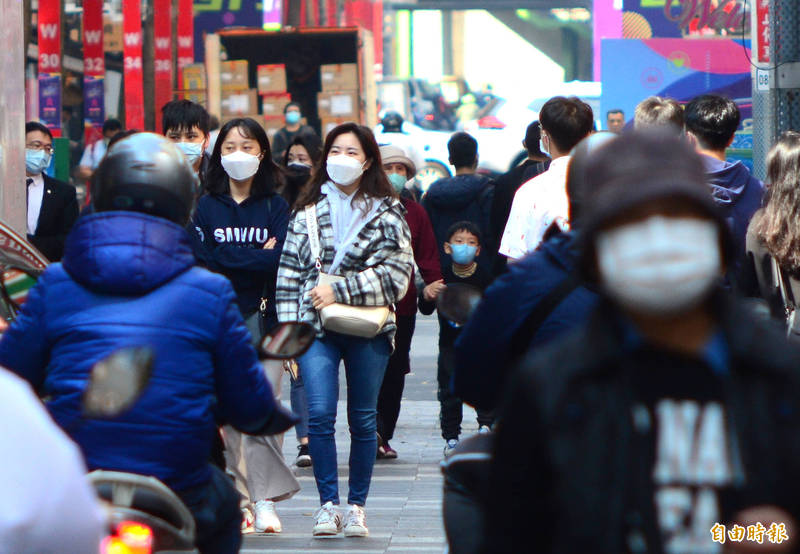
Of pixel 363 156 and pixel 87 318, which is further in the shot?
pixel 363 156

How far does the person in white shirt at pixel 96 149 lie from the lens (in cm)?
2017

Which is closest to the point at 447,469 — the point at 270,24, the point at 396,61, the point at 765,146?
the point at 765,146

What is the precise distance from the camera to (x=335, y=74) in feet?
71.3

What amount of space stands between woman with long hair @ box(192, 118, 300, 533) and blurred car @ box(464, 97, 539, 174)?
20.4m

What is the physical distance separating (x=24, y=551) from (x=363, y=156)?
5068 mm

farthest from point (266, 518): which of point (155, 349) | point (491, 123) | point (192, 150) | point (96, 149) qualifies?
point (491, 123)

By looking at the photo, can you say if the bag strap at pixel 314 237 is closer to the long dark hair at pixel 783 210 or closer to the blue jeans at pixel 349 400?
the blue jeans at pixel 349 400

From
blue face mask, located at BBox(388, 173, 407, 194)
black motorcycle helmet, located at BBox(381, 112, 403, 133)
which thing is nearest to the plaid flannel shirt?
blue face mask, located at BBox(388, 173, 407, 194)

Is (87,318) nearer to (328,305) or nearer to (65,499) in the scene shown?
(65,499)

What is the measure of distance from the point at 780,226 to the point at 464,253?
372cm

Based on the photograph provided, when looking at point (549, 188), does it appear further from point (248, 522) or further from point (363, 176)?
point (248, 522)

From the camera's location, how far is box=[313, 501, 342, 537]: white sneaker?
6727 millimetres

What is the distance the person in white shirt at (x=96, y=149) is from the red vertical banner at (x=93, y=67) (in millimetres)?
271

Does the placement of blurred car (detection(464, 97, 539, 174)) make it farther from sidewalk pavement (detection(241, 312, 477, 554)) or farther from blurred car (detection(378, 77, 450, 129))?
sidewalk pavement (detection(241, 312, 477, 554))
